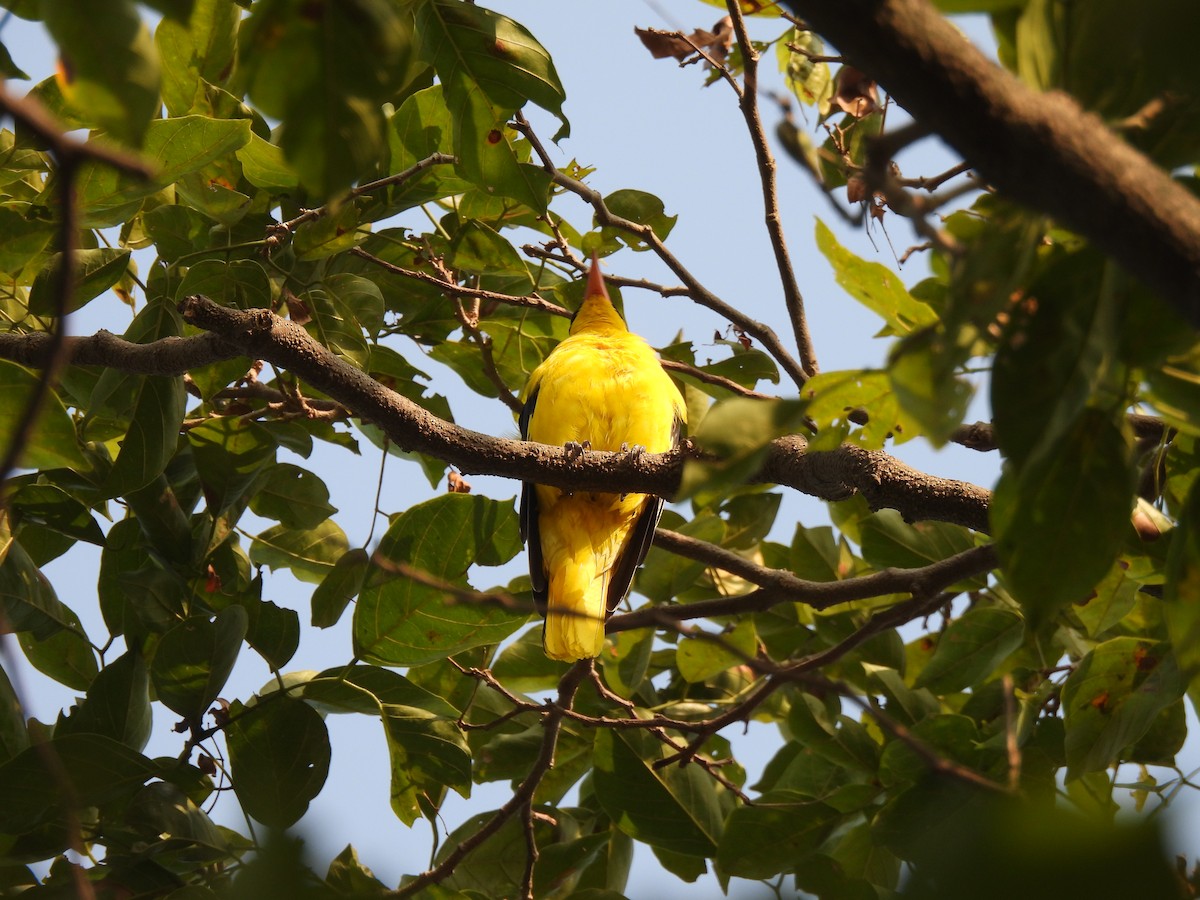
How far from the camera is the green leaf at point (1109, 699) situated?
1.96m

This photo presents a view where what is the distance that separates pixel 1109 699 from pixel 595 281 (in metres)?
2.09

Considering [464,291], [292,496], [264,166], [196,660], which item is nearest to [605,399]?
[464,291]

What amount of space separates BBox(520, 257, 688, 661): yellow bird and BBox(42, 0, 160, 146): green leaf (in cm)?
307

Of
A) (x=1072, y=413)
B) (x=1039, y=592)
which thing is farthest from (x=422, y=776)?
(x=1072, y=413)

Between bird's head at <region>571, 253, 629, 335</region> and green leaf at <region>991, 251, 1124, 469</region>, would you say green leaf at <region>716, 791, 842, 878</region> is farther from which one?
bird's head at <region>571, 253, 629, 335</region>

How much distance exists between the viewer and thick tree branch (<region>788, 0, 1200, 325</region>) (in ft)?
2.76

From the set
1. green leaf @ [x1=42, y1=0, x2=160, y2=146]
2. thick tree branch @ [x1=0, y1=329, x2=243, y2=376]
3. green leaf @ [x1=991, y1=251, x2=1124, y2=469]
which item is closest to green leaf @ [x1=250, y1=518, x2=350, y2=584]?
thick tree branch @ [x1=0, y1=329, x2=243, y2=376]

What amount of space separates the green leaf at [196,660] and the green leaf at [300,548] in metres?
0.81

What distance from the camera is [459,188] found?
2.94m

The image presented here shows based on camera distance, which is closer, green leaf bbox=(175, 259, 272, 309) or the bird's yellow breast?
green leaf bbox=(175, 259, 272, 309)

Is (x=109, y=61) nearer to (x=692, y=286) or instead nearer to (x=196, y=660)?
(x=196, y=660)

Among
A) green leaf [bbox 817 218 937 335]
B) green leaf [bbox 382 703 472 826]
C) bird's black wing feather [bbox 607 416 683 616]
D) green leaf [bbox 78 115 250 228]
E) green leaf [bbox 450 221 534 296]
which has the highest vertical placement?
green leaf [bbox 450 221 534 296]

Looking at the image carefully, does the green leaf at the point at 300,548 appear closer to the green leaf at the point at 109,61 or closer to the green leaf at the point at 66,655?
the green leaf at the point at 66,655

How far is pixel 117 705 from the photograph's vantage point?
2.53m
